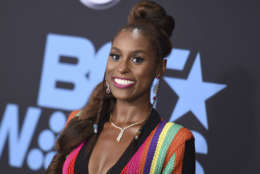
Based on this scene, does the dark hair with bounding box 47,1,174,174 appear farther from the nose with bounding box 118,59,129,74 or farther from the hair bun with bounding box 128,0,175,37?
the nose with bounding box 118,59,129,74

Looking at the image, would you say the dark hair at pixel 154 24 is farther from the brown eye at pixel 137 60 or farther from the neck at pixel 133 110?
the neck at pixel 133 110

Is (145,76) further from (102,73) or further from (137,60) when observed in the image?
(102,73)

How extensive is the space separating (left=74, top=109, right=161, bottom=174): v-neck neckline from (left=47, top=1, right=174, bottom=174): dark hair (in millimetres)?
45

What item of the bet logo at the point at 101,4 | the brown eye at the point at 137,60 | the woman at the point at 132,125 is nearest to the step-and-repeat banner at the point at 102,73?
the bet logo at the point at 101,4

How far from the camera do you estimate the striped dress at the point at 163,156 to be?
1.17 metres

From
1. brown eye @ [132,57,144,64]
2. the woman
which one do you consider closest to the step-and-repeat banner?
the woman

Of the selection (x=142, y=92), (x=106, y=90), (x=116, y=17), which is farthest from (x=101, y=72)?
(x=142, y=92)

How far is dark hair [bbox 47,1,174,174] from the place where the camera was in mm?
1286

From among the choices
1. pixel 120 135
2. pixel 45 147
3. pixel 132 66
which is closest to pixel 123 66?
pixel 132 66

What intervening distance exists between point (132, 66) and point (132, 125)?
23 cm

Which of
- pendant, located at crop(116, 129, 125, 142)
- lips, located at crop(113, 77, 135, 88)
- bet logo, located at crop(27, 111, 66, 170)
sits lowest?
bet logo, located at crop(27, 111, 66, 170)

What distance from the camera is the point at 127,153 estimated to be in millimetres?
1210

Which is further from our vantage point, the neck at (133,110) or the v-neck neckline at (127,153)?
the neck at (133,110)

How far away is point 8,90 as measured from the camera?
2.25 meters
